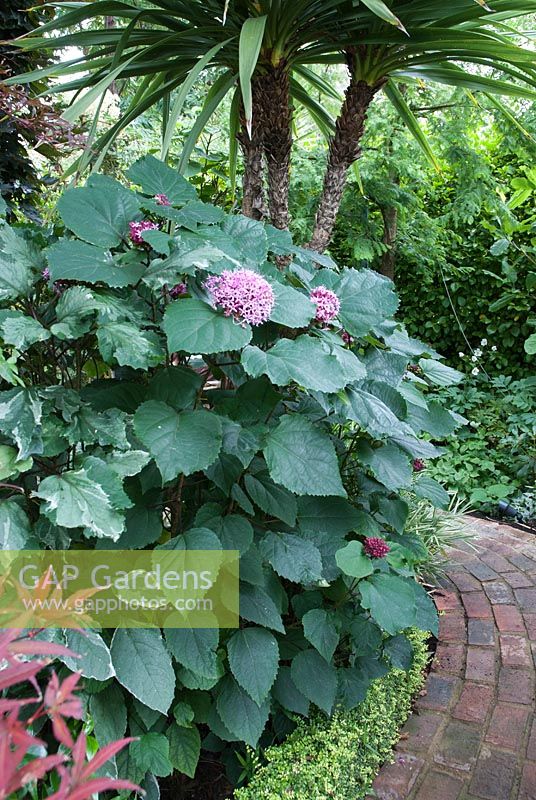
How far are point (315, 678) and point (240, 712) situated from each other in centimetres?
17

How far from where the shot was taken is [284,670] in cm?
122

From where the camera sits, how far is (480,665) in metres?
1.55

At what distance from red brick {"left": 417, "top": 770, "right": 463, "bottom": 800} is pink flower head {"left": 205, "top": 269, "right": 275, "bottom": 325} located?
1010 millimetres

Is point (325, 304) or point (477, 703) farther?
point (477, 703)

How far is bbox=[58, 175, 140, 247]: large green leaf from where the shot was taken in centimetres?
99

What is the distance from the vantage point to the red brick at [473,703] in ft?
4.52

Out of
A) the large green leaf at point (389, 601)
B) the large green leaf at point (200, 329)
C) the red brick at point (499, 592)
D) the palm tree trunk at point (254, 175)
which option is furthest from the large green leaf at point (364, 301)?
the red brick at point (499, 592)

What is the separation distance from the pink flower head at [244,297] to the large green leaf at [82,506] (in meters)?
0.33

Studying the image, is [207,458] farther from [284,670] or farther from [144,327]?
[284,670]

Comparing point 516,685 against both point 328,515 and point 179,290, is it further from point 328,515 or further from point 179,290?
point 179,290

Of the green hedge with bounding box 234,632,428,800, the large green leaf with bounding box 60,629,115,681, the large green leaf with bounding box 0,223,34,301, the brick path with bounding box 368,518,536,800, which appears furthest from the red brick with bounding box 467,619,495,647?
the large green leaf with bounding box 0,223,34,301

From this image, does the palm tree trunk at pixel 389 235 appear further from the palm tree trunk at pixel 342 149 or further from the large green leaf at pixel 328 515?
the large green leaf at pixel 328 515

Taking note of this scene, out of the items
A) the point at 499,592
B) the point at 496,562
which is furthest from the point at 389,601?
the point at 496,562

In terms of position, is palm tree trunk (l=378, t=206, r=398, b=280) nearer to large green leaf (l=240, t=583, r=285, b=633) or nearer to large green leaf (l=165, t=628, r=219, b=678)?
large green leaf (l=240, t=583, r=285, b=633)
